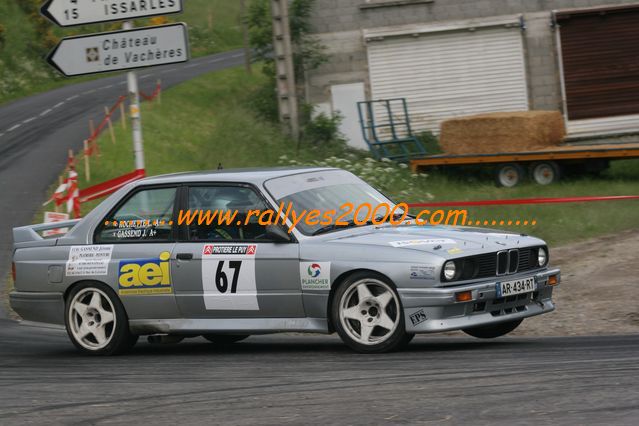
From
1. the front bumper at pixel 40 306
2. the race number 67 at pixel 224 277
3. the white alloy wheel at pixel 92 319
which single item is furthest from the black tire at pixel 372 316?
the front bumper at pixel 40 306

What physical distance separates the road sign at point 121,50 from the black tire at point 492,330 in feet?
16.4

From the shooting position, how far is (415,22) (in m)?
30.3

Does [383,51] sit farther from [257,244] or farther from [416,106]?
[257,244]

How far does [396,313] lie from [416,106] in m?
21.9

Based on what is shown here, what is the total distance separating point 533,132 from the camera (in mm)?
25734

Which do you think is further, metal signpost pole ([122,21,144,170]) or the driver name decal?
metal signpost pole ([122,21,144,170])

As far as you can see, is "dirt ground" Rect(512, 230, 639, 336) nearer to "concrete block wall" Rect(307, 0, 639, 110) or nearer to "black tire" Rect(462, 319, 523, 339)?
"black tire" Rect(462, 319, 523, 339)

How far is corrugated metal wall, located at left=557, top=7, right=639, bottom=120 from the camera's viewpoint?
29.4 metres

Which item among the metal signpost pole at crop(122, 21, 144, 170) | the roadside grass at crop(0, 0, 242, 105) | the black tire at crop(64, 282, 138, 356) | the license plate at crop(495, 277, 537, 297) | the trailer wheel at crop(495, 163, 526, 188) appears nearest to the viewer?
the license plate at crop(495, 277, 537, 297)

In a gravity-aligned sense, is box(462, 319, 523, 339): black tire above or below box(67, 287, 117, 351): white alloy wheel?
below

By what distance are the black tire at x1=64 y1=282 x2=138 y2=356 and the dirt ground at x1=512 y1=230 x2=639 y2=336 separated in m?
3.62

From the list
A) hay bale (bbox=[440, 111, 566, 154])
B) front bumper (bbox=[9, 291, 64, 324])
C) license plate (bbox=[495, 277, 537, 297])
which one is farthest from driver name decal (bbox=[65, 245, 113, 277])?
hay bale (bbox=[440, 111, 566, 154])

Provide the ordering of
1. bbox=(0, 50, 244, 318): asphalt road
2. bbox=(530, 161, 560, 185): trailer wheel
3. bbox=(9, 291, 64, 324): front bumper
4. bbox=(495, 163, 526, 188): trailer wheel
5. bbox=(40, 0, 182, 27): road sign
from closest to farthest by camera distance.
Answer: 1. bbox=(9, 291, 64, 324): front bumper
2. bbox=(40, 0, 182, 27): road sign
3. bbox=(0, 50, 244, 318): asphalt road
4. bbox=(530, 161, 560, 185): trailer wheel
5. bbox=(495, 163, 526, 188): trailer wheel

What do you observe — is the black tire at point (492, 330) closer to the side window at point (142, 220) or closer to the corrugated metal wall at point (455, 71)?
the side window at point (142, 220)
